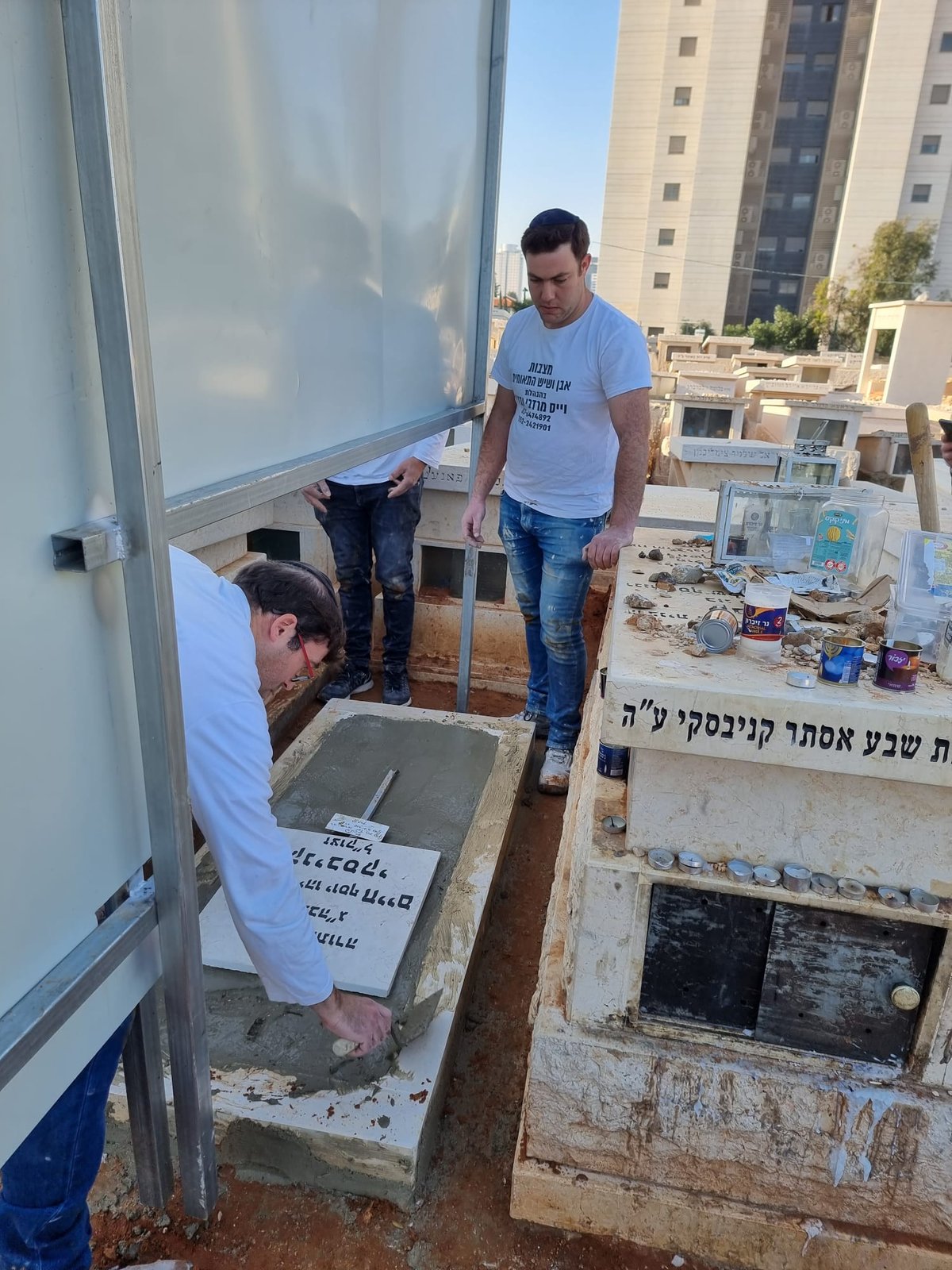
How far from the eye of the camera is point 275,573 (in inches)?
68.0

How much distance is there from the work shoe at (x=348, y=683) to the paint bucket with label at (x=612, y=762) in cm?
237

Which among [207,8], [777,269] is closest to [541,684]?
[207,8]

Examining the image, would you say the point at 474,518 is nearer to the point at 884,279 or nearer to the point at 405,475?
the point at 405,475

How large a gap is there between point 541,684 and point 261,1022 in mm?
2025

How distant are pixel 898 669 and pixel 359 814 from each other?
188 cm

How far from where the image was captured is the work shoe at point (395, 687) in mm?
3975

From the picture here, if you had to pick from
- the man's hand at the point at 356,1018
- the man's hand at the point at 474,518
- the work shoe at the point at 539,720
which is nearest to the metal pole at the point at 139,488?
the man's hand at the point at 356,1018

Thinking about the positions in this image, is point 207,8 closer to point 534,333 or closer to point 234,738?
point 234,738

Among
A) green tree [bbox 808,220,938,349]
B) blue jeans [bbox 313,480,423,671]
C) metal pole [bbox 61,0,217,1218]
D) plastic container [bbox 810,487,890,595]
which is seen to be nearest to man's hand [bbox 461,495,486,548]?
blue jeans [bbox 313,480,423,671]

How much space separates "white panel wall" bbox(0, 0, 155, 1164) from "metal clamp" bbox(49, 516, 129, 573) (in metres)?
0.01

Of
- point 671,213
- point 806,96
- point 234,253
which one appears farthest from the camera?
point 806,96

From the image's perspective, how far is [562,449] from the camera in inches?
116

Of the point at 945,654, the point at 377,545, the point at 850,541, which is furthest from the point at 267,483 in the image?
the point at 377,545

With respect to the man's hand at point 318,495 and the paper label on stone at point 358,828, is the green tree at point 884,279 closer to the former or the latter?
the man's hand at point 318,495
